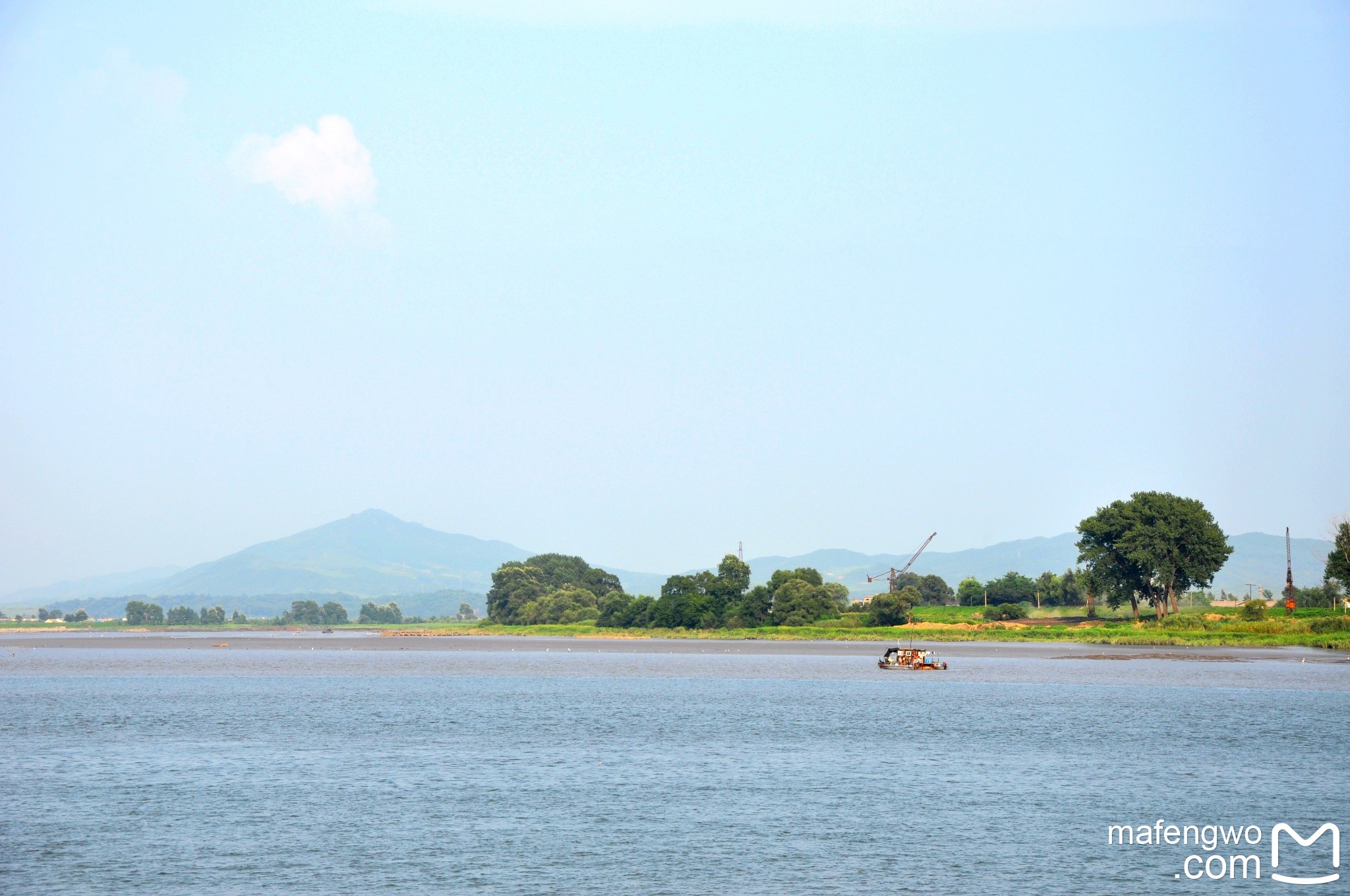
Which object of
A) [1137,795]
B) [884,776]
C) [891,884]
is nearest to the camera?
[891,884]

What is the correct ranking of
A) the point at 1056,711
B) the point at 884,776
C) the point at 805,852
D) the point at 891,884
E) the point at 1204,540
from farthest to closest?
the point at 1204,540 < the point at 1056,711 < the point at 884,776 < the point at 805,852 < the point at 891,884

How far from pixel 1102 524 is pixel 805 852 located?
15157cm

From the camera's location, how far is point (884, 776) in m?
56.2

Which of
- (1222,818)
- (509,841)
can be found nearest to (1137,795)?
(1222,818)

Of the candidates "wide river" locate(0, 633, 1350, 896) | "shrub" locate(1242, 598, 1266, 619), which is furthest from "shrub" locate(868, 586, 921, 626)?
"wide river" locate(0, 633, 1350, 896)

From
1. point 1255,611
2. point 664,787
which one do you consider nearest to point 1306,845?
point 664,787

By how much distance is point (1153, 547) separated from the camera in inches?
6742

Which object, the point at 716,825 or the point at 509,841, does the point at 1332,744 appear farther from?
the point at 509,841

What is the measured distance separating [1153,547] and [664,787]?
5511 inches

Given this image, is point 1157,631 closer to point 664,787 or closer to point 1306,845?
point 1306,845

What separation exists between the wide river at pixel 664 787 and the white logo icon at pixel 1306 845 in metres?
0.39

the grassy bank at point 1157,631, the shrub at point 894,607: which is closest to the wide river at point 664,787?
the grassy bank at point 1157,631

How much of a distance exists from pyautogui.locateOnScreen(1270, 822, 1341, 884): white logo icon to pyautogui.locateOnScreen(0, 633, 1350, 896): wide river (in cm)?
39

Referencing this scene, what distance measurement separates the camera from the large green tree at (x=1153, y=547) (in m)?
171
